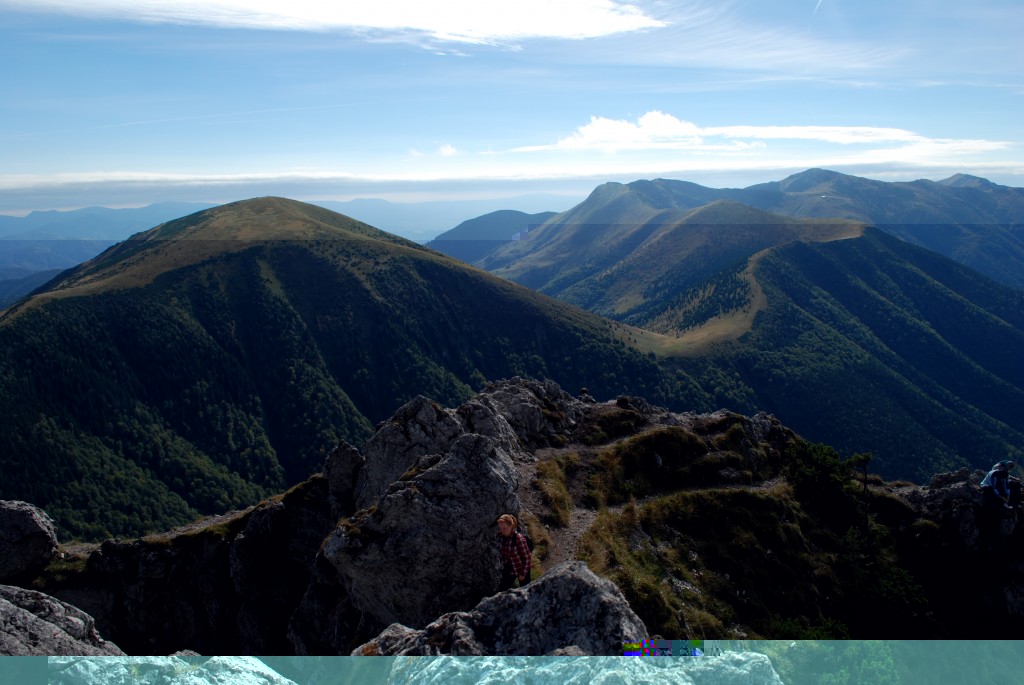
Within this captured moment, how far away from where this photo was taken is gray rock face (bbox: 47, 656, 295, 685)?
755 inches

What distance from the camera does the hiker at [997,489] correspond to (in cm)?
6519

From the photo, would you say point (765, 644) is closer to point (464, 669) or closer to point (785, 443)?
point (464, 669)

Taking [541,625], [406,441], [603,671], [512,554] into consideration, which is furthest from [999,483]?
[603,671]

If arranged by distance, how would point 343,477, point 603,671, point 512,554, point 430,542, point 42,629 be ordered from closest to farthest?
point 603,671
point 42,629
point 512,554
point 430,542
point 343,477

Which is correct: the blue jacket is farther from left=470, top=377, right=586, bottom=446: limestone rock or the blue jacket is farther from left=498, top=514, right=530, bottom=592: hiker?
left=498, top=514, right=530, bottom=592: hiker

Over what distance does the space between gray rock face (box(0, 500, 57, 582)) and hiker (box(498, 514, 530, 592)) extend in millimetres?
54552

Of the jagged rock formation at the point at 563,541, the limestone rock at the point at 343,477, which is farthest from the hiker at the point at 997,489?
the limestone rock at the point at 343,477

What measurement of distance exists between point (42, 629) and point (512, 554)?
20.7m

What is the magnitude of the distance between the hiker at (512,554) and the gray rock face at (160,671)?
52.3 ft

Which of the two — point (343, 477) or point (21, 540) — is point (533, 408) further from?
point (21, 540)

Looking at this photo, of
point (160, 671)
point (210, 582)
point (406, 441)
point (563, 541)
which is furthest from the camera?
point (210, 582)

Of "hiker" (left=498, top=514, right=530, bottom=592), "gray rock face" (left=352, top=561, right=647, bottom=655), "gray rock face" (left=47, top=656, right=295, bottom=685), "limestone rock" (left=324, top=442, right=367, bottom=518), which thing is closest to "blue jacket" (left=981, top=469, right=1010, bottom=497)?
"hiker" (left=498, top=514, right=530, bottom=592)

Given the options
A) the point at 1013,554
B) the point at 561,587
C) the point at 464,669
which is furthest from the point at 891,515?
the point at 464,669

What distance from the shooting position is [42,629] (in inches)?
959
